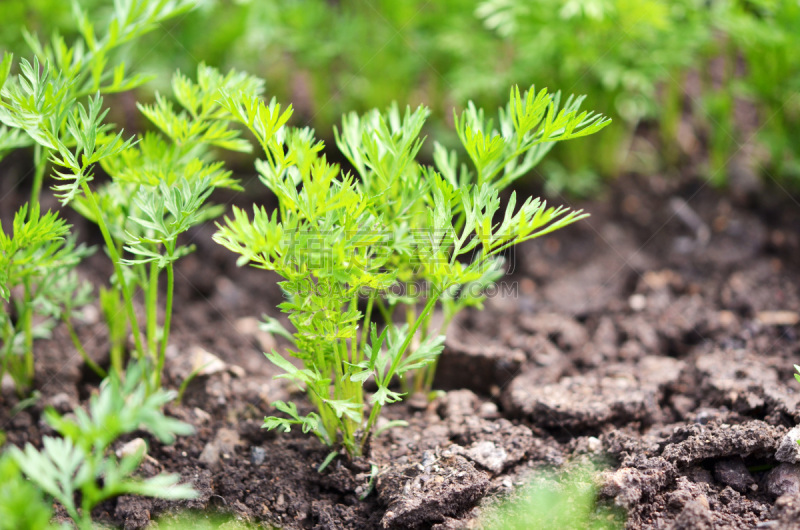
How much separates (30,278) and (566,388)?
1423mm

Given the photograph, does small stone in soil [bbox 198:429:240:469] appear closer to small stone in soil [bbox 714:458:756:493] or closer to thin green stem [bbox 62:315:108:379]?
thin green stem [bbox 62:315:108:379]

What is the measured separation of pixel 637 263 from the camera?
7.96ft

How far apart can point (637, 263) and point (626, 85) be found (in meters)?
0.70

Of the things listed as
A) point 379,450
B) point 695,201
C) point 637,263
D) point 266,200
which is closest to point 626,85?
point 695,201

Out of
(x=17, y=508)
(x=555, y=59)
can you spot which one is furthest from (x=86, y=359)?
(x=555, y=59)

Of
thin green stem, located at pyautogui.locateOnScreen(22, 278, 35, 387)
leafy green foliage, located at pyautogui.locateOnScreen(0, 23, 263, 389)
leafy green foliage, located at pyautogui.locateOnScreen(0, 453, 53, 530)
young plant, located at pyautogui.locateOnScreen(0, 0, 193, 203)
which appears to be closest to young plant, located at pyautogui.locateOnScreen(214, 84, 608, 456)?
leafy green foliage, located at pyautogui.locateOnScreen(0, 23, 263, 389)

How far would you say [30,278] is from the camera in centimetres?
166

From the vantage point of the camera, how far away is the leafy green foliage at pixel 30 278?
1348 millimetres

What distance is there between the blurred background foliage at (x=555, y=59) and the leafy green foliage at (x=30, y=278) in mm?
1285

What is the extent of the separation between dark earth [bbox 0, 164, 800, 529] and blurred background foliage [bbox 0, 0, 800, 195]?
0.73 ft

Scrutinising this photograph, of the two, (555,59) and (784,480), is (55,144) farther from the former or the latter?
(555,59)

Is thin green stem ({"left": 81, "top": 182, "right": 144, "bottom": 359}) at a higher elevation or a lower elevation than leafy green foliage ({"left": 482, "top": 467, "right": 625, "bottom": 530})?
higher

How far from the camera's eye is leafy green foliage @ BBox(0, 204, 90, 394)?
135cm

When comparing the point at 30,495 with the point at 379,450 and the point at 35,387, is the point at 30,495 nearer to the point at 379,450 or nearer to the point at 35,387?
the point at 379,450
